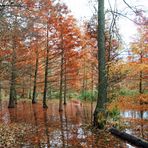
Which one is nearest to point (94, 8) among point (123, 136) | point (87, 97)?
point (123, 136)

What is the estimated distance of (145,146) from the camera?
31.6 feet

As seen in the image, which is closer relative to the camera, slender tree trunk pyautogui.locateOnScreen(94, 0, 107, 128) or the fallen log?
the fallen log

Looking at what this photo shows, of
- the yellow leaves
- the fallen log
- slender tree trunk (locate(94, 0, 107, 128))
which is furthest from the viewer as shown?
slender tree trunk (locate(94, 0, 107, 128))

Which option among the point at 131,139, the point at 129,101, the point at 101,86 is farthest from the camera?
the point at 101,86

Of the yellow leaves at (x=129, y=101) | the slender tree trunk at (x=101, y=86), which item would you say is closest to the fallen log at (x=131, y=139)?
the yellow leaves at (x=129, y=101)

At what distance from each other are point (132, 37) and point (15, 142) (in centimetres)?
1992

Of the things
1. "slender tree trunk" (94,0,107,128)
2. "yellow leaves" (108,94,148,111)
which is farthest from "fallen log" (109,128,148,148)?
"slender tree trunk" (94,0,107,128)

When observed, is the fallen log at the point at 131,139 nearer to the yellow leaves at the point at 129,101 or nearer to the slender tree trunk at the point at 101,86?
the yellow leaves at the point at 129,101

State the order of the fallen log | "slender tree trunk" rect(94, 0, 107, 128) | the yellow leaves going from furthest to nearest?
"slender tree trunk" rect(94, 0, 107, 128) → the yellow leaves → the fallen log

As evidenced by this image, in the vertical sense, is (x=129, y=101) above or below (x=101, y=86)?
below

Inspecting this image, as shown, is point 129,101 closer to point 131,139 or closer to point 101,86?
point 131,139

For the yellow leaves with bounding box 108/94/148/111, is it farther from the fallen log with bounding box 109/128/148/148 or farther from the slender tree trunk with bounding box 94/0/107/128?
the slender tree trunk with bounding box 94/0/107/128

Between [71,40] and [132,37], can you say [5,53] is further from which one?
[132,37]

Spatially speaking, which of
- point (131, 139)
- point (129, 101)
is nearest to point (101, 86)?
point (129, 101)
